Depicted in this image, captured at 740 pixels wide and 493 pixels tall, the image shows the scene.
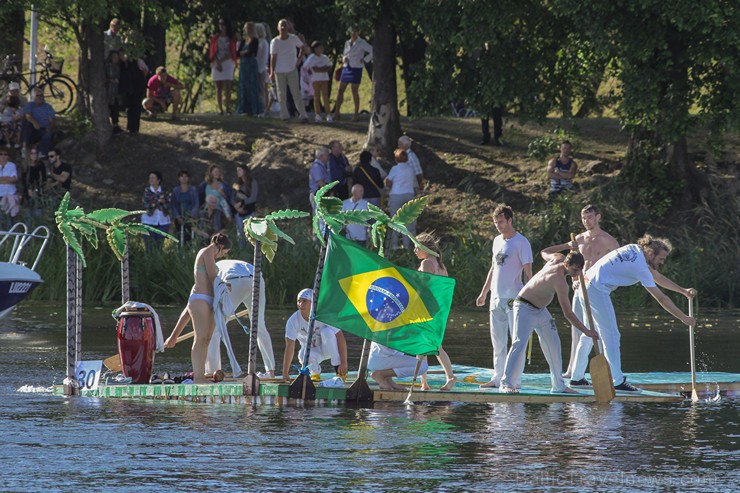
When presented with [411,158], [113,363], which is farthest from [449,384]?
[411,158]

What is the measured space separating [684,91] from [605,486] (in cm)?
1870

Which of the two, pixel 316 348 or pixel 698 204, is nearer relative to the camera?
pixel 316 348

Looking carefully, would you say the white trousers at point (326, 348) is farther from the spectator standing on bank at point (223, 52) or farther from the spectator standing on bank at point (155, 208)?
the spectator standing on bank at point (223, 52)

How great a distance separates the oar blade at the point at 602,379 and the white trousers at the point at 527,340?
52 centimetres

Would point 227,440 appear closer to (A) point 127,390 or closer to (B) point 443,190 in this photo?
(A) point 127,390

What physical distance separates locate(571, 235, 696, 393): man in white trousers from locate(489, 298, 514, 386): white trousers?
88 cm

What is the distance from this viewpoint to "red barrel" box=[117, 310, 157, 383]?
15930 mm

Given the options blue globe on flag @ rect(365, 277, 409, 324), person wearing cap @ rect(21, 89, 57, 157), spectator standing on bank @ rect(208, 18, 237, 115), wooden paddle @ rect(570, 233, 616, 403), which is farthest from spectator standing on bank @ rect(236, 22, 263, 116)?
wooden paddle @ rect(570, 233, 616, 403)

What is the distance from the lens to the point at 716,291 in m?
27.6

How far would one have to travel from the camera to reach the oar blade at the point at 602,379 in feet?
49.8

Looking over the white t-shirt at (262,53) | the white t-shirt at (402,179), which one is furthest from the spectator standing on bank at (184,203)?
the white t-shirt at (262,53)

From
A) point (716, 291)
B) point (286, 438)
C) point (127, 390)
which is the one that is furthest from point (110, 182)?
point (286, 438)

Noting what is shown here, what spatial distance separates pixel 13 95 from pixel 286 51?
232 inches

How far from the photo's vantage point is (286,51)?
1300 inches
